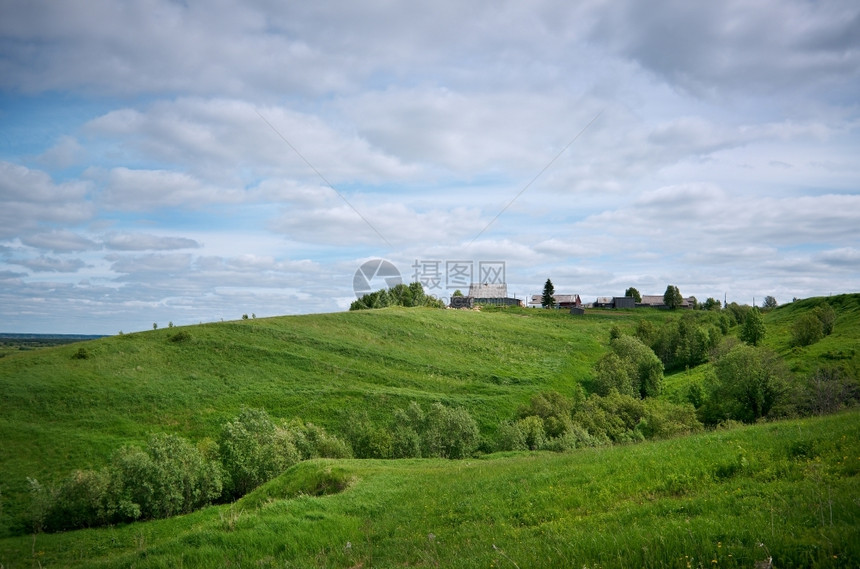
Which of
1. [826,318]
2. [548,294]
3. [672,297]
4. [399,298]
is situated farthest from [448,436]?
[672,297]

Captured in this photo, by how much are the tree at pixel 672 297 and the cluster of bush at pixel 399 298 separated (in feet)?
272

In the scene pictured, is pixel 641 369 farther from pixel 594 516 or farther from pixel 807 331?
pixel 594 516

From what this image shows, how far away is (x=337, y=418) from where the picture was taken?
60.4m

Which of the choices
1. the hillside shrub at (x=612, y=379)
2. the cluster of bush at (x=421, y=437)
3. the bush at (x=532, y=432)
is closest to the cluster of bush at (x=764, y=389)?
the hillside shrub at (x=612, y=379)

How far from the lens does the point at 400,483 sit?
70.4 ft

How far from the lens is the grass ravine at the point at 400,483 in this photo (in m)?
8.47

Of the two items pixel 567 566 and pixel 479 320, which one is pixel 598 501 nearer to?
pixel 567 566

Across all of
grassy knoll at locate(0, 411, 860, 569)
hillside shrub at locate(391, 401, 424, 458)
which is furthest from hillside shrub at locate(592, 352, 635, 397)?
grassy knoll at locate(0, 411, 860, 569)

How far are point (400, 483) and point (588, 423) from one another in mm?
34594

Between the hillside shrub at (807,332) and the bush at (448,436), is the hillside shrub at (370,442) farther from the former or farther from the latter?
the hillside shrub at (807,332)

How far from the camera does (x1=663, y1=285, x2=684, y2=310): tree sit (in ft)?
586

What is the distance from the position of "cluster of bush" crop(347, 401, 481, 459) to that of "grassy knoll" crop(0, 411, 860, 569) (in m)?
23.6

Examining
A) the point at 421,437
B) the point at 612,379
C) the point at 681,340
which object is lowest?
the point at 421,437

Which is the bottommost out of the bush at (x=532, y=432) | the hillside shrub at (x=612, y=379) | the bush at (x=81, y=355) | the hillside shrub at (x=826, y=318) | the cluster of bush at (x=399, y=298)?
the bush at (x=532, y=432)
